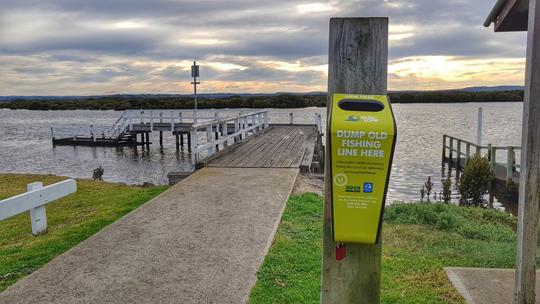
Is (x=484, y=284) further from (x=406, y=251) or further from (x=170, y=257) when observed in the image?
(x=170, y=257)

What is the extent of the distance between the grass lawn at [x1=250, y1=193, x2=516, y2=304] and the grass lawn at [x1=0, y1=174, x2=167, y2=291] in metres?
2.57

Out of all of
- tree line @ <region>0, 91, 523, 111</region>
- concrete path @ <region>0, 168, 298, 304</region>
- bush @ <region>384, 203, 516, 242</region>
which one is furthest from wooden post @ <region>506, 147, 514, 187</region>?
tree line @ <region>0, 91, 523, 111</region>

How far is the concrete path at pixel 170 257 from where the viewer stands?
3.99 meters

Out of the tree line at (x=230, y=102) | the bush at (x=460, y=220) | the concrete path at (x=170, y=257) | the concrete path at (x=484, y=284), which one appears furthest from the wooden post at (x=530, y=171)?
the tree line at (x=230, y=102)

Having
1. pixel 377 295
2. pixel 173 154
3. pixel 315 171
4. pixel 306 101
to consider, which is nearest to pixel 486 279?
pixel 377 295

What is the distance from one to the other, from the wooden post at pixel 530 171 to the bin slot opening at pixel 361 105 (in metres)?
1.77

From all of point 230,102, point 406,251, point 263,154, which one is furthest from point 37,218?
point 230,102

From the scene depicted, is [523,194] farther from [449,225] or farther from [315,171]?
[315,171]

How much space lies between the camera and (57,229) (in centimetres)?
670

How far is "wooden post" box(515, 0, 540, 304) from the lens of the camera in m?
3.25

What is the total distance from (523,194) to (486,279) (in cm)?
114

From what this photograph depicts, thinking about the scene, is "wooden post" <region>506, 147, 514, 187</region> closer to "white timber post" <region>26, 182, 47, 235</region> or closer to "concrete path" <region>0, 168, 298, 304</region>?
"concrete path" <region>0, 168, 298, 304</region>

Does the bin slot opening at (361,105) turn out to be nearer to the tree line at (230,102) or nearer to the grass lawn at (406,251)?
the grass lawn at (406,251)

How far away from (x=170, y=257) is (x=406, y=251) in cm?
267
